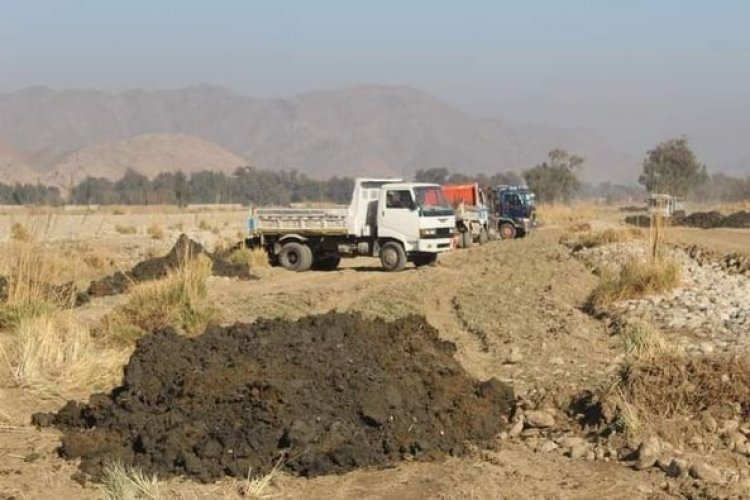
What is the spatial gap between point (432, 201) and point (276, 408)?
18.1m

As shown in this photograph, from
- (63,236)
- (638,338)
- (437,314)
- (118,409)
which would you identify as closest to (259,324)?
(118,409)

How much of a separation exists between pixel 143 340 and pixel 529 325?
21.2 feet

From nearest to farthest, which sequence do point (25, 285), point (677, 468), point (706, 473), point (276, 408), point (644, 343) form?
point (706, 473) < point (677, 468) < point (276, 408) < point (644, 343) < point (25, 285)

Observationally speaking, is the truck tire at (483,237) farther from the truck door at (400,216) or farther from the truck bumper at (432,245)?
the truck door at (400,216)

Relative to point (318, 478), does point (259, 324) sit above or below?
above

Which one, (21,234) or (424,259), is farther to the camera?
(424,259)

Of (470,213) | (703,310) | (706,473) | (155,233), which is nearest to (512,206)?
(470,213)

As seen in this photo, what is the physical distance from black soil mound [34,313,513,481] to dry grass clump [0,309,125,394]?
1021 millimetres

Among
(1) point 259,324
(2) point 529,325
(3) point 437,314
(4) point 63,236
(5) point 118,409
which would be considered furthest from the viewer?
(4) point 63,236

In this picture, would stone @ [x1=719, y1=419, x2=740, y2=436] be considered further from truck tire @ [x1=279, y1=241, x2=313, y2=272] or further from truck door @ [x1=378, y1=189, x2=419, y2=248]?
truck tire @ [x1=279, y1=241, x2=313, y2=272]

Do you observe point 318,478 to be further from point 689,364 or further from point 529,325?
point 529,325

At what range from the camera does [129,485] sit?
755 centimetres

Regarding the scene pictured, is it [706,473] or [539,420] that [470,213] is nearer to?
[539,420]

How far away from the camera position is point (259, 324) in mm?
11742
